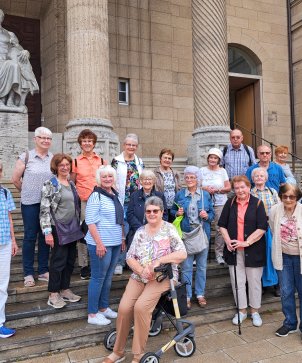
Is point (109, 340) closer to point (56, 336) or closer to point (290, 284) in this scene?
point (56, 336)

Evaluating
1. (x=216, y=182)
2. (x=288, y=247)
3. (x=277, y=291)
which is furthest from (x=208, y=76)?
(x=288, y=247)

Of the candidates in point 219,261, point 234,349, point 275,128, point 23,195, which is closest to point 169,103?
point 275,128

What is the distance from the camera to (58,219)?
Result: 4.11 metres

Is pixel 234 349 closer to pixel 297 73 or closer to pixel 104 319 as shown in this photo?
pixel 104 319

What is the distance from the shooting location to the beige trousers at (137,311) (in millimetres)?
3338

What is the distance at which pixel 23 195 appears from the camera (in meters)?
4.40

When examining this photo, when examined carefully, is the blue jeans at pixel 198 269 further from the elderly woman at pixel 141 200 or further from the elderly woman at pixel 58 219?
the elderly woman at pixel 58 219

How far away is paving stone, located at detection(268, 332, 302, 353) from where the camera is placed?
3852mm

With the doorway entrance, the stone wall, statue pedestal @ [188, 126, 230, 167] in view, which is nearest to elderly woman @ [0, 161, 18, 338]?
statue pedestal @ [188, 126, 230, 167]

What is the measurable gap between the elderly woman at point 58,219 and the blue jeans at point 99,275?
0.37 meters

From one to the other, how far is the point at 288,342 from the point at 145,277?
1.80 metres

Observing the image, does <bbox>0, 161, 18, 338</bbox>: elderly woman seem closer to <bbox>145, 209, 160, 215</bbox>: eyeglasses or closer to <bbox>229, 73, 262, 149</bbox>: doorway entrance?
<bbox>145, 209, 160, 215</bbox>: eyeglasses

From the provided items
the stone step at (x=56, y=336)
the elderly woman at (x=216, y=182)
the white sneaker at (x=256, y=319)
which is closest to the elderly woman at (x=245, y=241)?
the white sneaker at (x=256, y=319)

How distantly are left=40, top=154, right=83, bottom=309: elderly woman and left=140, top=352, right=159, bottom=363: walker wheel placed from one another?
4.38 feet
